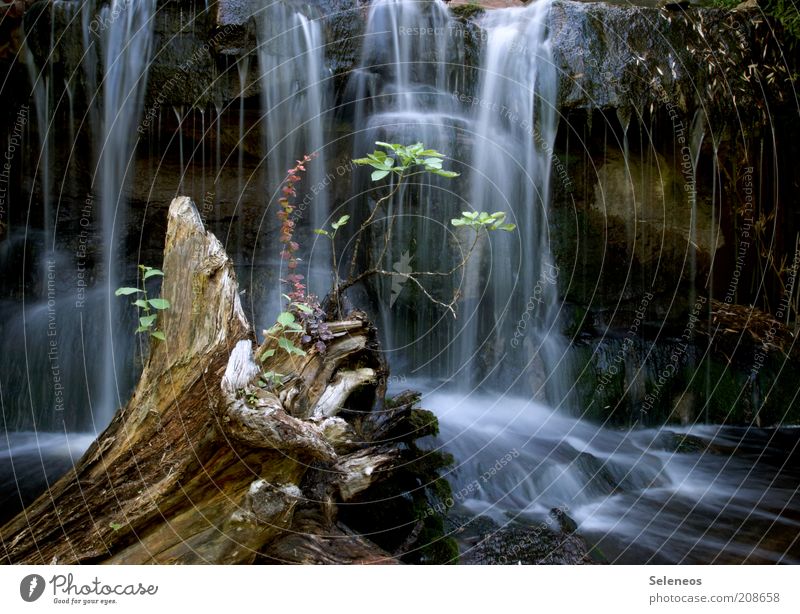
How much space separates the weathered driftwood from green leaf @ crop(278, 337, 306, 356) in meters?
0.08

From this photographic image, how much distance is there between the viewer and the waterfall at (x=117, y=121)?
3.88 m

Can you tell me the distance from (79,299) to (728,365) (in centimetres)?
427

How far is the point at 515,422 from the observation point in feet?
12.1

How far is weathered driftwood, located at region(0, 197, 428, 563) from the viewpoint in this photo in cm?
188

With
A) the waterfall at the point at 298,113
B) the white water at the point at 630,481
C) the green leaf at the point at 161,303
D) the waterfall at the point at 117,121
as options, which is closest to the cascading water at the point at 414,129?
the waterfall at the point at 298,113

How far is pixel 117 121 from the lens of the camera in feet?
13.4

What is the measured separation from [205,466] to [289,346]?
473 millimetres

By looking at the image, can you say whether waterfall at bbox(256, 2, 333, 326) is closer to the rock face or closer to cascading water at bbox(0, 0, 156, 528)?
cascading water at bbox(0, 0, 156, 528)

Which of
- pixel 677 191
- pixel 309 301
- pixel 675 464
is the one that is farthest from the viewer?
pixel 677 191

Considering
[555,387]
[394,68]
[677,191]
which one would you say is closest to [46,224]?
[394,68]

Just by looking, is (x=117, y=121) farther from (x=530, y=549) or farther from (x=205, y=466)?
(x=530, y=549)

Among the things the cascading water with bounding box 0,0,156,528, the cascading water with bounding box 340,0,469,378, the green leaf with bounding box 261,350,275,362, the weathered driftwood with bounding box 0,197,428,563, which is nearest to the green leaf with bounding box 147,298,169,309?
the weathered driftwood with bounding box 0,197,428,563

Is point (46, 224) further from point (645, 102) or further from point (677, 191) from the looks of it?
point (677, 191)

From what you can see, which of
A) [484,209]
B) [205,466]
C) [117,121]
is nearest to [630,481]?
[484,209]
